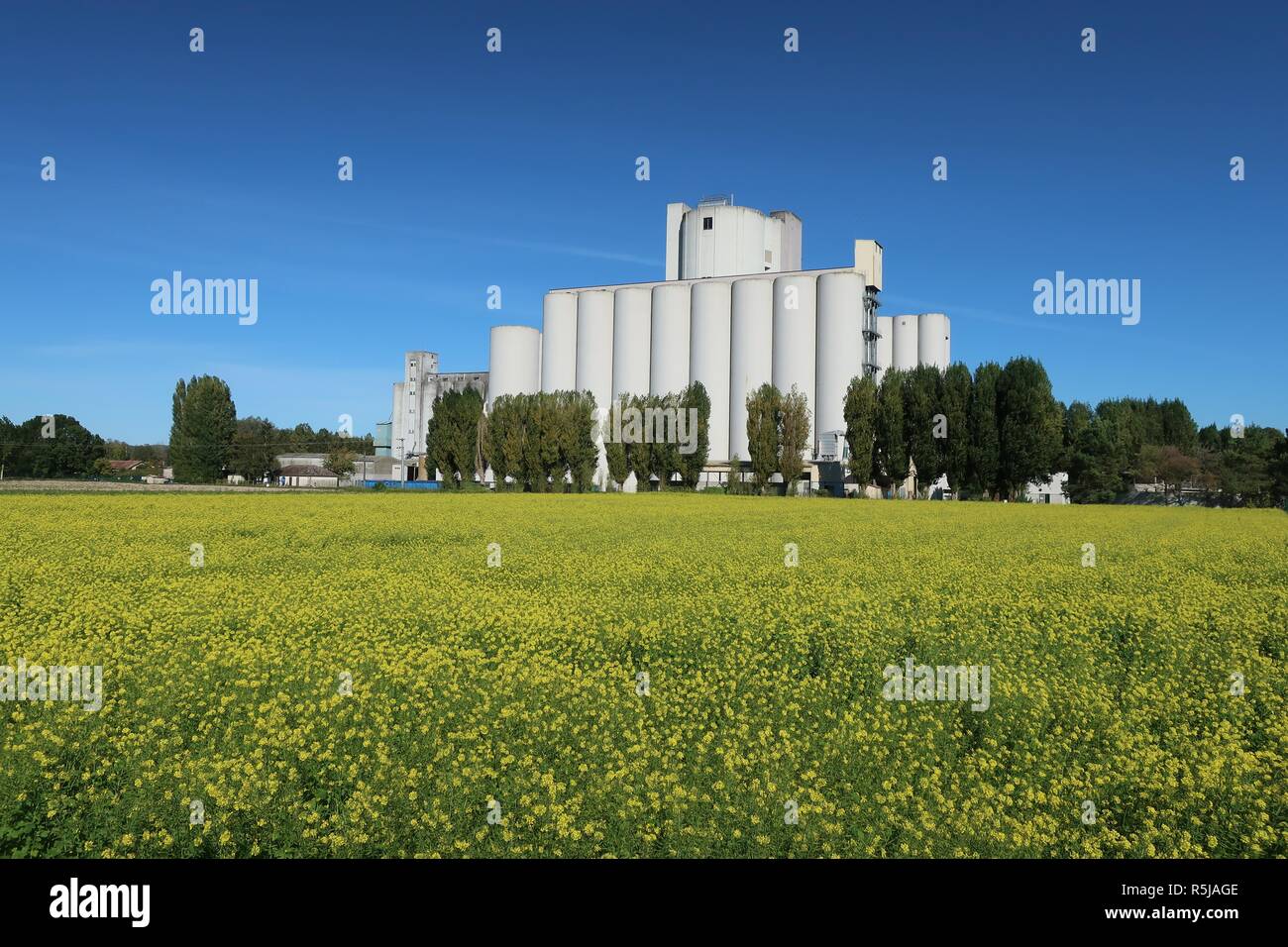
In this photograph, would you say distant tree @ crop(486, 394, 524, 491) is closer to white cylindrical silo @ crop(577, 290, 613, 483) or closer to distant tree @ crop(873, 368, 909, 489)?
white cylindrical silo @ crop(577, 290, 613, 483)

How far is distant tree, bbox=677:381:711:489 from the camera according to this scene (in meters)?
88.9

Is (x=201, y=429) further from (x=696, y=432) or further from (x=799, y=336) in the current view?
(x=799, y=336)

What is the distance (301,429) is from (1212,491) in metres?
156

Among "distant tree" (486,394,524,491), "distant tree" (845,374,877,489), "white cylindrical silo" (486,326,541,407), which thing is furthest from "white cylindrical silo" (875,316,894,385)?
"distant tree" (486,394,524,491)

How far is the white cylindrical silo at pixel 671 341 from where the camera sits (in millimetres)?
101000

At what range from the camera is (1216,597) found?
651 inches

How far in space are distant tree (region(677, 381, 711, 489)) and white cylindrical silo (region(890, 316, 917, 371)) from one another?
31.3 meters

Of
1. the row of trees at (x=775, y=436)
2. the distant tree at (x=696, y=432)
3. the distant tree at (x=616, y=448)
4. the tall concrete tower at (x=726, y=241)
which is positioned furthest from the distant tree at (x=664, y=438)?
the tall concrete tower at (x=726, y=241)

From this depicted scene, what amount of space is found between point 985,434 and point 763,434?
20.2 m

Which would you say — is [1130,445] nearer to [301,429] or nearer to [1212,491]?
[1212,491]

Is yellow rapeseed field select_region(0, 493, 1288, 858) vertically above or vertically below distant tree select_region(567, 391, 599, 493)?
below

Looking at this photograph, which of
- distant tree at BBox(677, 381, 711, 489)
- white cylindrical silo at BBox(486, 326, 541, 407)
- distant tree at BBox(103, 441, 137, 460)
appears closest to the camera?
distant tree at BBox(677, 381, 711, 489)

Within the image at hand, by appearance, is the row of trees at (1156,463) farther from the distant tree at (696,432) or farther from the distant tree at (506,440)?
the distant tree at (506,440)
